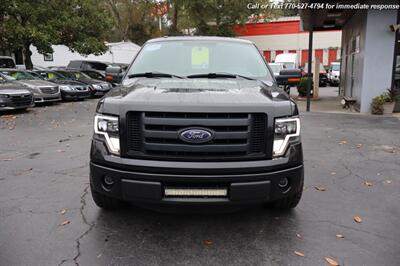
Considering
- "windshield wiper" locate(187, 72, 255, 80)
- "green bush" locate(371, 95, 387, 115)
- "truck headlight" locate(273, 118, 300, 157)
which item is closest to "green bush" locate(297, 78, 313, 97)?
"green bush" locate(371, 95, 387, 115)

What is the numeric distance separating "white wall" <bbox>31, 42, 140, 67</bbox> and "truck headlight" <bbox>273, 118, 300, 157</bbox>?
28.4 meters

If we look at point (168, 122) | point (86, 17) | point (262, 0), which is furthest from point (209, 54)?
point (262, 0)

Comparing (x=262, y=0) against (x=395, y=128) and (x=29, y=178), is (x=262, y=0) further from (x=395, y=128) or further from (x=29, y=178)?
(x=29, y=178)

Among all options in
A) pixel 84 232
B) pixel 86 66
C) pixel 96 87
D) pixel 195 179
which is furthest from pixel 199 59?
pixel 86 66

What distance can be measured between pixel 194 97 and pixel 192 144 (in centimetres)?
41

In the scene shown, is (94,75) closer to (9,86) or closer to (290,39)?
(9,86)

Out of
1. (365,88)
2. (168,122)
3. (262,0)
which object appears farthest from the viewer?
(262,0)

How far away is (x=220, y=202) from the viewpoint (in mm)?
3105

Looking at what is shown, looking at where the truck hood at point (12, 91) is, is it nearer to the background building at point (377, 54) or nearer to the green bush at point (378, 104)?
the background building at point (377, 54)

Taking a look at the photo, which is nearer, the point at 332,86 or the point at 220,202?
the point at 220,202

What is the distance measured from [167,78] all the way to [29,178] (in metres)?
2.64

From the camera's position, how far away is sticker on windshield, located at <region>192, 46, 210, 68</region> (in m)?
4.48

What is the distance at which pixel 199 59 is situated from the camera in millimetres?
4551

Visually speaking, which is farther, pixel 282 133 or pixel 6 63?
pixel 6 63
